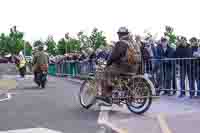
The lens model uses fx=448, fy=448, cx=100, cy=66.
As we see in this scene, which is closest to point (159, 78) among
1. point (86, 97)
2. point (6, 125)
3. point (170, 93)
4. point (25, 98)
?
point (170, 93)

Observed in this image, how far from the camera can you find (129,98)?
9508mm

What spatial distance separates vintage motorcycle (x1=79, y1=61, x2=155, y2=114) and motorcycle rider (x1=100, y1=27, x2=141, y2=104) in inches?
4.7

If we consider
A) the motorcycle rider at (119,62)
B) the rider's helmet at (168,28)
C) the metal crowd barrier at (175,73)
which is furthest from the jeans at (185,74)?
the rider's helmet at (168,28)

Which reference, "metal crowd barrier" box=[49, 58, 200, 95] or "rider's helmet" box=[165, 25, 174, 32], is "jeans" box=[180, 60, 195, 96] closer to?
"metal crowd barrier" box=[49, 58, 200, 95]

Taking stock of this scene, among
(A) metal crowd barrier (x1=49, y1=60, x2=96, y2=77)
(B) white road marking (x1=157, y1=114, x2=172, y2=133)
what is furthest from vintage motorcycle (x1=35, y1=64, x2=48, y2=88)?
(B) white road marking (x1=157, y1=114, x2=172, y2=133)

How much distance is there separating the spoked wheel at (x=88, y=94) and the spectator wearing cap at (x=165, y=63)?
2.86 metres

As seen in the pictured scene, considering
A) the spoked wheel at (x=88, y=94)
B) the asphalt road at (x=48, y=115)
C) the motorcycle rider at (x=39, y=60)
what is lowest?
the asphalt road at (x=48, y=115)

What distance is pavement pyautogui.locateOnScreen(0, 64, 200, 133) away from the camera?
7664 millimetres

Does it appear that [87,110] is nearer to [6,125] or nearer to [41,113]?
[41,113]

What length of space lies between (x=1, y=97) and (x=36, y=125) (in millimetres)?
5981

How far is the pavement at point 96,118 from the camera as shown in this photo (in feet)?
25.1

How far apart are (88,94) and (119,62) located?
1.35 metres

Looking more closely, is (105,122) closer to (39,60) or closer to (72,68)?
→ (39,60)

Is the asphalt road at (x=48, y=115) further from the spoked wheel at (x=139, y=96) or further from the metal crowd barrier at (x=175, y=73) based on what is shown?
the metal crowd barrier at (x=175, y=73)
